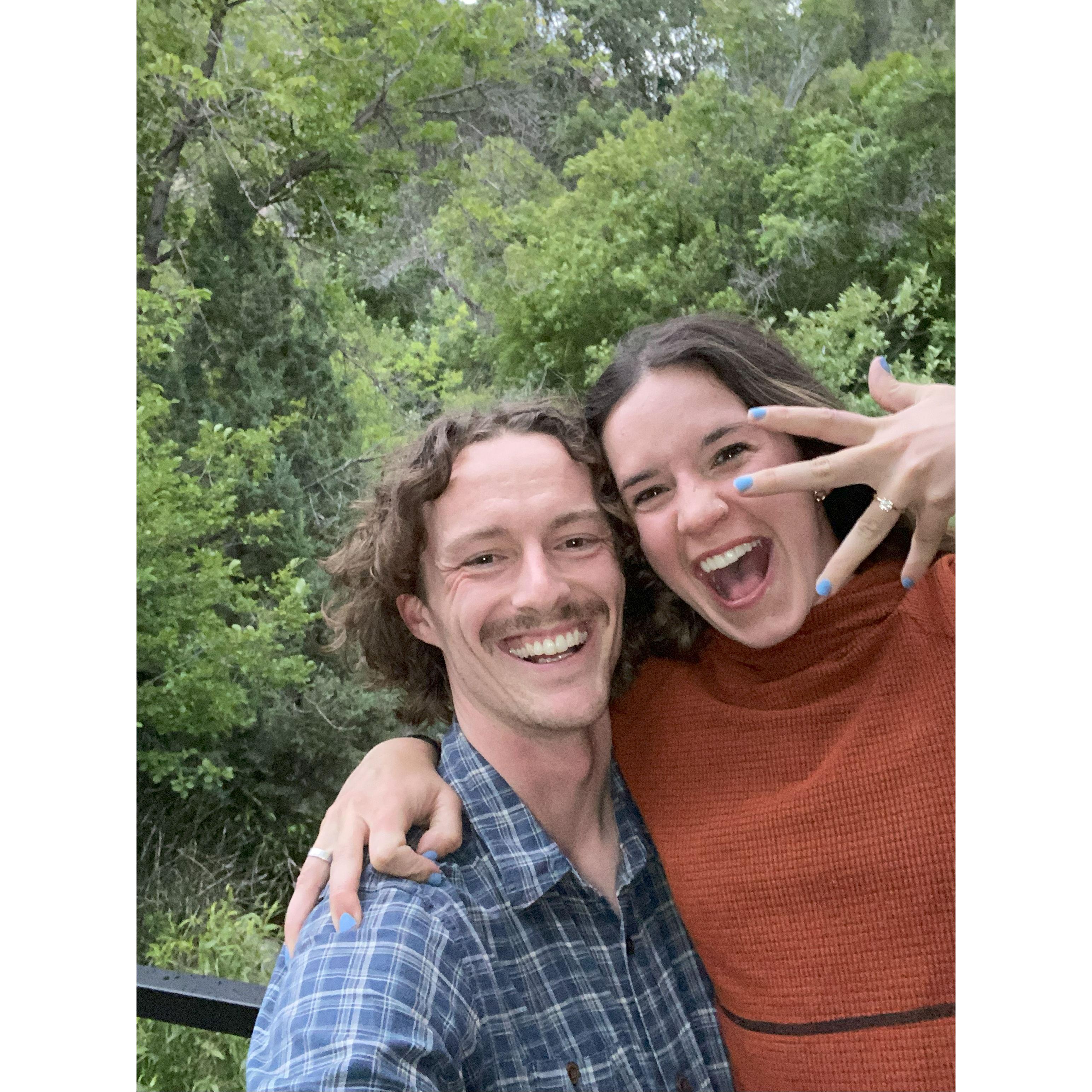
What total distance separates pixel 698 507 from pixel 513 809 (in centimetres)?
49

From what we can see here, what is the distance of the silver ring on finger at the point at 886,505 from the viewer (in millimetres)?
1411

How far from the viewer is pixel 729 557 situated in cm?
153

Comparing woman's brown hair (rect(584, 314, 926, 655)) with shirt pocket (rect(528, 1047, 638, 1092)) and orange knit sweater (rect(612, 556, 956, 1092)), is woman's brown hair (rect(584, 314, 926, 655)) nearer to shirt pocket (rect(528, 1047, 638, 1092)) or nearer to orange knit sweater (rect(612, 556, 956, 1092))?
orange knit sweater (rect(612, 556, 956, 1092))

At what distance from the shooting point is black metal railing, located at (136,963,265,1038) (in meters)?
1.76

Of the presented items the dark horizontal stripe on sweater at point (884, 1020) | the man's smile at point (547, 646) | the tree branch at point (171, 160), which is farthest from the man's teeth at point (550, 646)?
the tree branch at point (171, 160)

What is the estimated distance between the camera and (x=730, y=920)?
4.77 feet

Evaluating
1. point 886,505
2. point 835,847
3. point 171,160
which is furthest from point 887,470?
point 171,160

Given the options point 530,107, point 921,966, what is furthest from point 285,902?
point 530,107

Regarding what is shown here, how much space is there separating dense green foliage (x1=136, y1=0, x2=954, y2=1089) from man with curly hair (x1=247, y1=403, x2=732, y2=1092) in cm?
12

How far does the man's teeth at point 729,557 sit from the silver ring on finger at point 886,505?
17 centimetres

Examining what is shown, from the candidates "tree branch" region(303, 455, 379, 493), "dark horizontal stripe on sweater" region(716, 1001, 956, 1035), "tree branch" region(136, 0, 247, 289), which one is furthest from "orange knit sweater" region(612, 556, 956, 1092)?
"tree branch" region(136, 0, 247, 289)

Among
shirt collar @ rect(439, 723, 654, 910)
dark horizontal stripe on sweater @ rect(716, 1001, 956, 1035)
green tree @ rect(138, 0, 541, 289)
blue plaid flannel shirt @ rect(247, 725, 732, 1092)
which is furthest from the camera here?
green tree @ rect(138, 0, 541, 289)

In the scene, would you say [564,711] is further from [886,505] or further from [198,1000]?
[198,1000]
